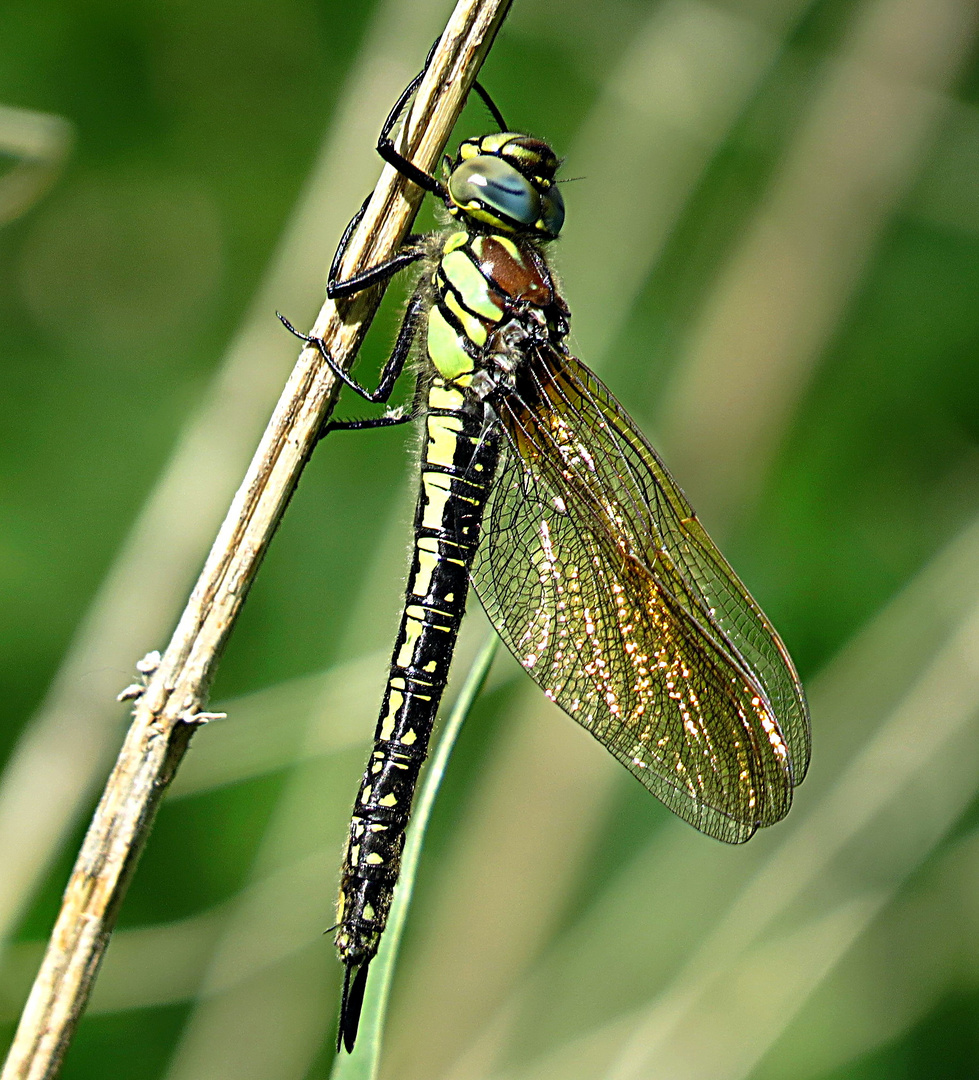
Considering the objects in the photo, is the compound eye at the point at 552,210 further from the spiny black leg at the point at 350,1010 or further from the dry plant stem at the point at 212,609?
the spiny black leg at the point at 350,1010

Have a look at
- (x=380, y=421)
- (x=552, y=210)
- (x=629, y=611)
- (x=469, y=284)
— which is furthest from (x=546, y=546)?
(x=552, y=210)

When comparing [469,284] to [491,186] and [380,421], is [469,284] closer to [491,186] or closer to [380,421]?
[491,186]

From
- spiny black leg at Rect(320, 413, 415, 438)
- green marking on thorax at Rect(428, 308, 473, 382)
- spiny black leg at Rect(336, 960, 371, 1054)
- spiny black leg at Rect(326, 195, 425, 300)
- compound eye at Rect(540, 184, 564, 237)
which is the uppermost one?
compound eye at Rect(540, 184, 564, 237)

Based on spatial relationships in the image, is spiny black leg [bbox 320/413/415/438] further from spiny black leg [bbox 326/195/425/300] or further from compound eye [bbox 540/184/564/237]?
compound eye [bbox 540/184/564/237]

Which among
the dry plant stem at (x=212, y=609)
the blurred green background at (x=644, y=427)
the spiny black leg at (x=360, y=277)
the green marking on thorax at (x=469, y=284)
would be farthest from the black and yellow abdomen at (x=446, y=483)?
the dry plant stem at (x=212, y=609)

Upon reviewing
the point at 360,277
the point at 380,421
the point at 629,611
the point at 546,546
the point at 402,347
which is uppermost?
the point at 402,347

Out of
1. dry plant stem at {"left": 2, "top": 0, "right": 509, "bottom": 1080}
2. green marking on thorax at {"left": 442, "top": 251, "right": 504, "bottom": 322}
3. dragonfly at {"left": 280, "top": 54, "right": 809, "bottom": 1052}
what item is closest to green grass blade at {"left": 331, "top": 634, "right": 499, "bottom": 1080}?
dry plant stem at {"left": 2, "top": 0, "right": 509, "bottom": 1080}

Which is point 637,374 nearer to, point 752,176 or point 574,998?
point 752,176
